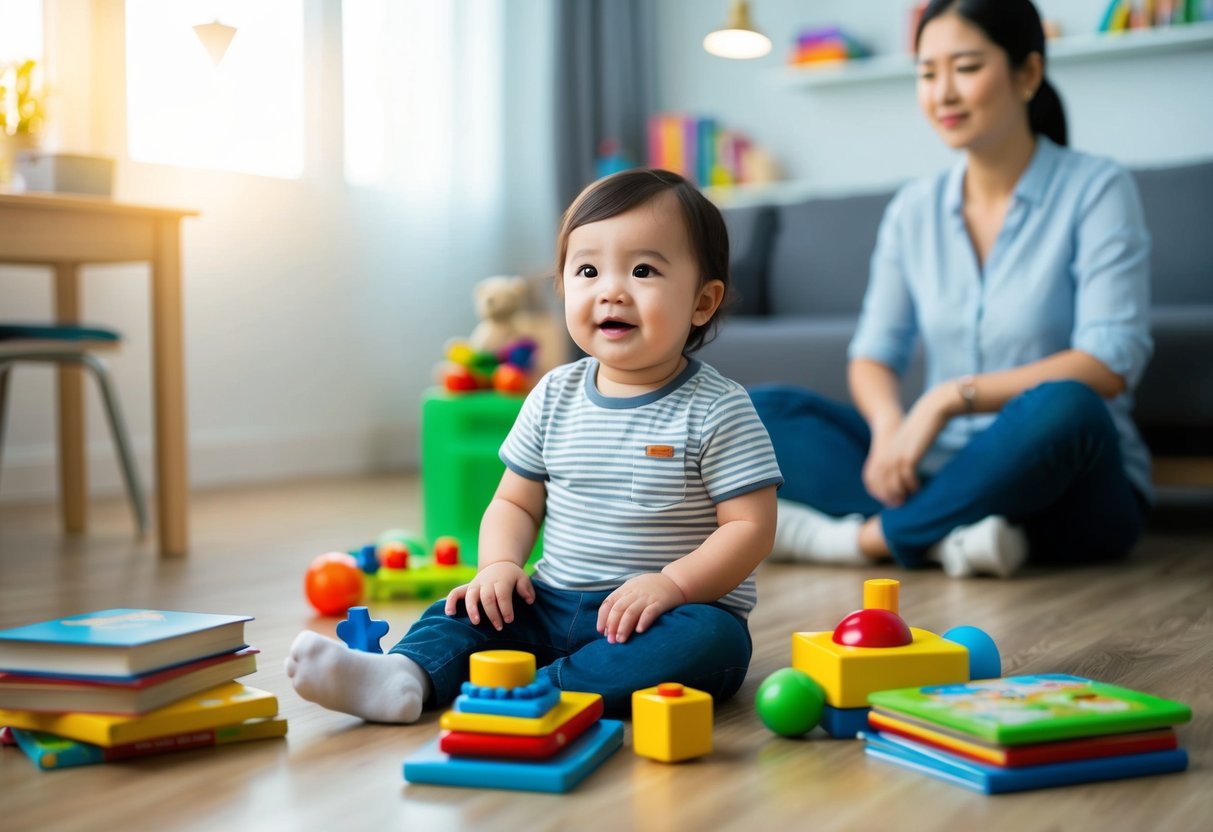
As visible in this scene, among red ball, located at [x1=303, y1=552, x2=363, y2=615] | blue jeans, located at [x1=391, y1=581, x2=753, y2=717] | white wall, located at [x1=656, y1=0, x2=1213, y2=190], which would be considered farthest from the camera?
white wall, located at [x1=656, y1=0, x2=1213, y2=190]

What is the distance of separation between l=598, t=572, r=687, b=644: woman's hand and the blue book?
23 cm

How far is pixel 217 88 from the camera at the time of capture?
131 inches

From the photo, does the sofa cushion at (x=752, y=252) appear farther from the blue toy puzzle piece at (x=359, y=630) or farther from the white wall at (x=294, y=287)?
the blue toy puzzle piece at (x=359, y=630)

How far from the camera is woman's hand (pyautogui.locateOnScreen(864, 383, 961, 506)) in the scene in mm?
1870

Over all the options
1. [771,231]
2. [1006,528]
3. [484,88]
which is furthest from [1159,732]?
[484,88]

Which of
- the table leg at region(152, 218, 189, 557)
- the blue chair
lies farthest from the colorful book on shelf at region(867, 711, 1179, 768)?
the blue chair

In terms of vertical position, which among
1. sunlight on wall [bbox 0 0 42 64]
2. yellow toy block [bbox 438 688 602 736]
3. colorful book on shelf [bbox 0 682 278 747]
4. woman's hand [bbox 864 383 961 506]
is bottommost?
colorful book on shelf [bbox 0 682 278 747]

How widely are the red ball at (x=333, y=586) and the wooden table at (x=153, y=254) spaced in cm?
59

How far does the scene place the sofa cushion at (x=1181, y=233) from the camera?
2717mm

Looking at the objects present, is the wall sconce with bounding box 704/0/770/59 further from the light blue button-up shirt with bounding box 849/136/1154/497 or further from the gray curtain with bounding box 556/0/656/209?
the light blue button-up shirt with bounding box 849/136/1154/497

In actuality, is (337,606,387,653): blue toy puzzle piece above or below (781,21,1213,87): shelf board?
below

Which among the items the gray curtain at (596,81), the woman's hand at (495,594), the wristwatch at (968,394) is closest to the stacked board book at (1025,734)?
the woman's hand at (495,594)

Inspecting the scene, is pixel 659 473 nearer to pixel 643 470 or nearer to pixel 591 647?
pixel 643 470

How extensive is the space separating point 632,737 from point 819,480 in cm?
112
